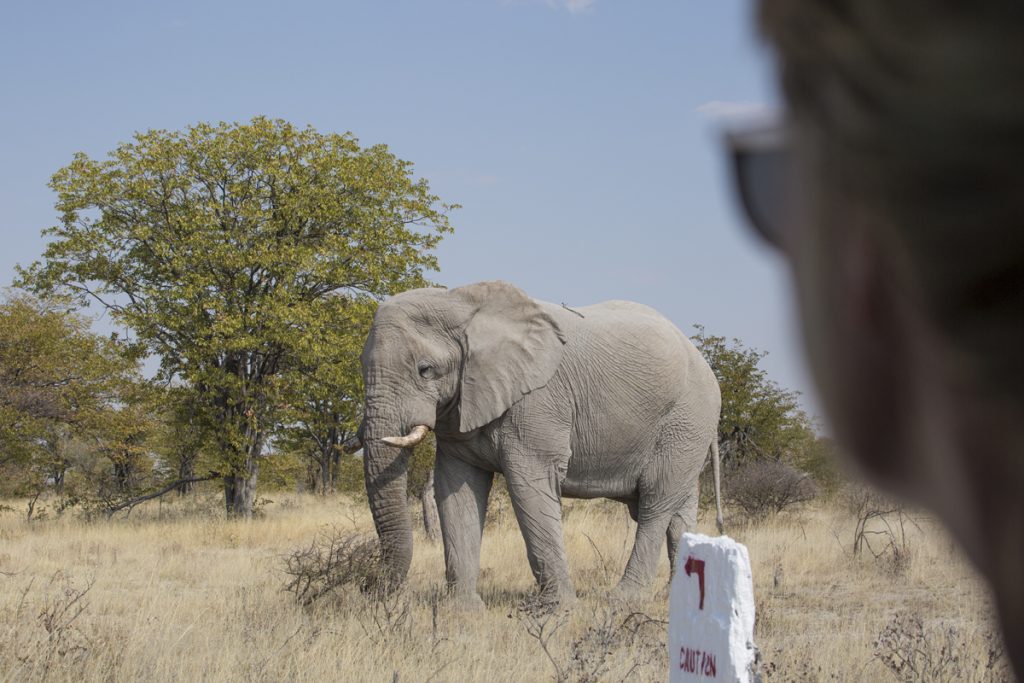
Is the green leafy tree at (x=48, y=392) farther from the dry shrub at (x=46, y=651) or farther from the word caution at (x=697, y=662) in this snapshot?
the word caution at (x=697, y=662)

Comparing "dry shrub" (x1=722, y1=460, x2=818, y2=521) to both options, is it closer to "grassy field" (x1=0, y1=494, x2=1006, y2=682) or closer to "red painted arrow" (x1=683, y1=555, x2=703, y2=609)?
"grassy field" (x1=0, y1=494, x2=1006, y2=682)

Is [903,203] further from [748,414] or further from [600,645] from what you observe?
[748,414]

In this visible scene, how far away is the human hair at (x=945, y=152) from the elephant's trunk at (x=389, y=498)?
319 inches

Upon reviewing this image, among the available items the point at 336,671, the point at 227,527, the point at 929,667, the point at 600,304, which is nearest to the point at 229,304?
the point at 227,527

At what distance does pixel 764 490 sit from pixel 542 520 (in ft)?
33.8

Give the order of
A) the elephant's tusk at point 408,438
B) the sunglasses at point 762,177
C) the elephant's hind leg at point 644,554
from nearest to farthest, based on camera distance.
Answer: the sunglasses at point 762,177 → the elephant's tusk at point 408,438 → the elephant's hind leg at point 644,554

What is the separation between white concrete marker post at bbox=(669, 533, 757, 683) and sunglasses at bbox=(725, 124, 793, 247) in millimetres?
4054

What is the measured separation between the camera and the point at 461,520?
A: 29.1ft

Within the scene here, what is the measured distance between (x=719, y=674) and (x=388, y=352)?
15.1 ft

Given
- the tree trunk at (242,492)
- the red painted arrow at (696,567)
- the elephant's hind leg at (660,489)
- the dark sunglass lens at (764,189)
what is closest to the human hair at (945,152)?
the dark sunglass lens at (764,189)

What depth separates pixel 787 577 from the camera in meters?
11.4

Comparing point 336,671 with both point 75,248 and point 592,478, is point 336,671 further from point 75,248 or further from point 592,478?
point 75,248

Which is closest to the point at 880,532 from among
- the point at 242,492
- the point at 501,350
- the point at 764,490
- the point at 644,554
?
the point at 644,554

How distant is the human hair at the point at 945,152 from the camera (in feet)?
1.22
